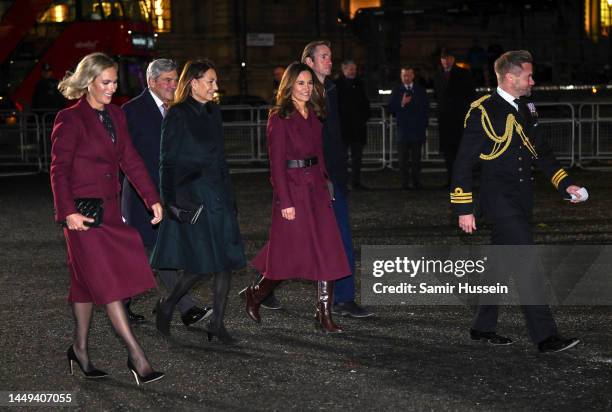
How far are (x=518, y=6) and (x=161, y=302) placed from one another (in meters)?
25.5

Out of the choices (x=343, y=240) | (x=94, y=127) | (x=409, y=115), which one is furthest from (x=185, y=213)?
(x=409, y=115)

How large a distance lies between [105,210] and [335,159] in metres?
2.20

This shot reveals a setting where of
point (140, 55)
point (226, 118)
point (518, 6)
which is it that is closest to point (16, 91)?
point (140, 55)

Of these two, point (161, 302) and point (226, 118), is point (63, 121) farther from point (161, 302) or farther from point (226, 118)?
point (226, 118)

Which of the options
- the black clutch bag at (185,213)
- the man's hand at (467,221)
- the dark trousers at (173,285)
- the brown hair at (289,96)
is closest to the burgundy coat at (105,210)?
the black clutch bag at (185,213)

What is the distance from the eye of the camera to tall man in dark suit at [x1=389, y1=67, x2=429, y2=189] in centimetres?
1759

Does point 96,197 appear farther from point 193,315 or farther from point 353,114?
point 353,114

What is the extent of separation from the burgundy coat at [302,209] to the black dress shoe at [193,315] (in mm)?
659

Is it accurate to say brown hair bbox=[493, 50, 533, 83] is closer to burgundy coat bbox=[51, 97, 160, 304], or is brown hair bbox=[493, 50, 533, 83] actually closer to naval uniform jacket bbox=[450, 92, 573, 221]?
naval uniform jacket bbox=[450, 92, 573, 221]

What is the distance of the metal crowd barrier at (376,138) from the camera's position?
21.5 metres

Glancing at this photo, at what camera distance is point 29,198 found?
18250 millimetres

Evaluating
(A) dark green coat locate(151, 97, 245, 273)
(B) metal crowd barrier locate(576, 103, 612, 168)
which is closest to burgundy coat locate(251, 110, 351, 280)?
(A) dark green coat locate(151, 97, 245, 273)

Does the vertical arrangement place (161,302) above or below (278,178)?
below

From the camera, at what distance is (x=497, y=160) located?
7.42m
